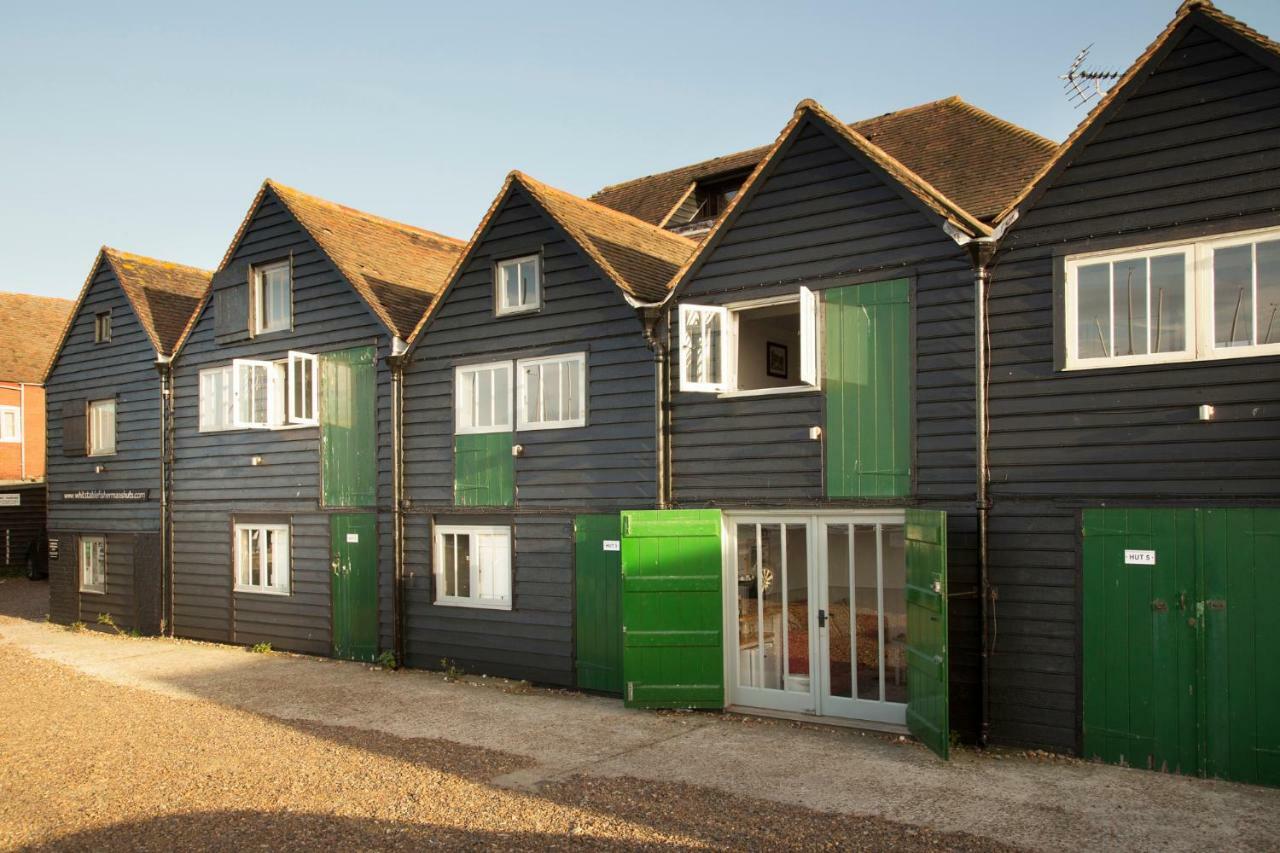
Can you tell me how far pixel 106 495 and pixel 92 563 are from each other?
72.4 inches

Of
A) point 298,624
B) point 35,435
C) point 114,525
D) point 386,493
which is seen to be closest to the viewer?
point 386,493

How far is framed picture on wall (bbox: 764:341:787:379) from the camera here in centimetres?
1530

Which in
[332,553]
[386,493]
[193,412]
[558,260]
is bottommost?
[332,553]

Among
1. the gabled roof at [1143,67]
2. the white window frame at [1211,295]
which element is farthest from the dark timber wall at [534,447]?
the white window frame at [1211,295]

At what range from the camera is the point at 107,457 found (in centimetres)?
2161

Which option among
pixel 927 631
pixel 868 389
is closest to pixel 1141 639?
pixel 927 631

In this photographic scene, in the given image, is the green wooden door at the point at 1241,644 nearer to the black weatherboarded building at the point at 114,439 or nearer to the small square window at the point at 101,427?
the black weatherboarded building at the point at 114,439

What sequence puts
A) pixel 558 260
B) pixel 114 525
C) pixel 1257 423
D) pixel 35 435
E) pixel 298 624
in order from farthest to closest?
pixel 35 435
pixel 114 525
pixel 298 624
pixel 558 260
pixel 1257 423

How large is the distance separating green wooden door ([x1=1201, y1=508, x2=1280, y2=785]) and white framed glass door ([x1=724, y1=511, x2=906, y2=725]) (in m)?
3.00

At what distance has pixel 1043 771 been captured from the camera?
30.8ft

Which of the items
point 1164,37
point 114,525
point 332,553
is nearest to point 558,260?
point 332,553

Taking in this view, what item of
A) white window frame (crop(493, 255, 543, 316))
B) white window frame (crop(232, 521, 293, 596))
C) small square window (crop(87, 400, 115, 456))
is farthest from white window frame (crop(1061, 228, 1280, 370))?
small square window (crop(87, 400, 115, 456))

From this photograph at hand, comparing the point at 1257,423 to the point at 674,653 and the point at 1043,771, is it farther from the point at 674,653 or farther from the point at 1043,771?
the point at 674,653

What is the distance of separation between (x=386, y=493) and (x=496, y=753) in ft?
22.4
